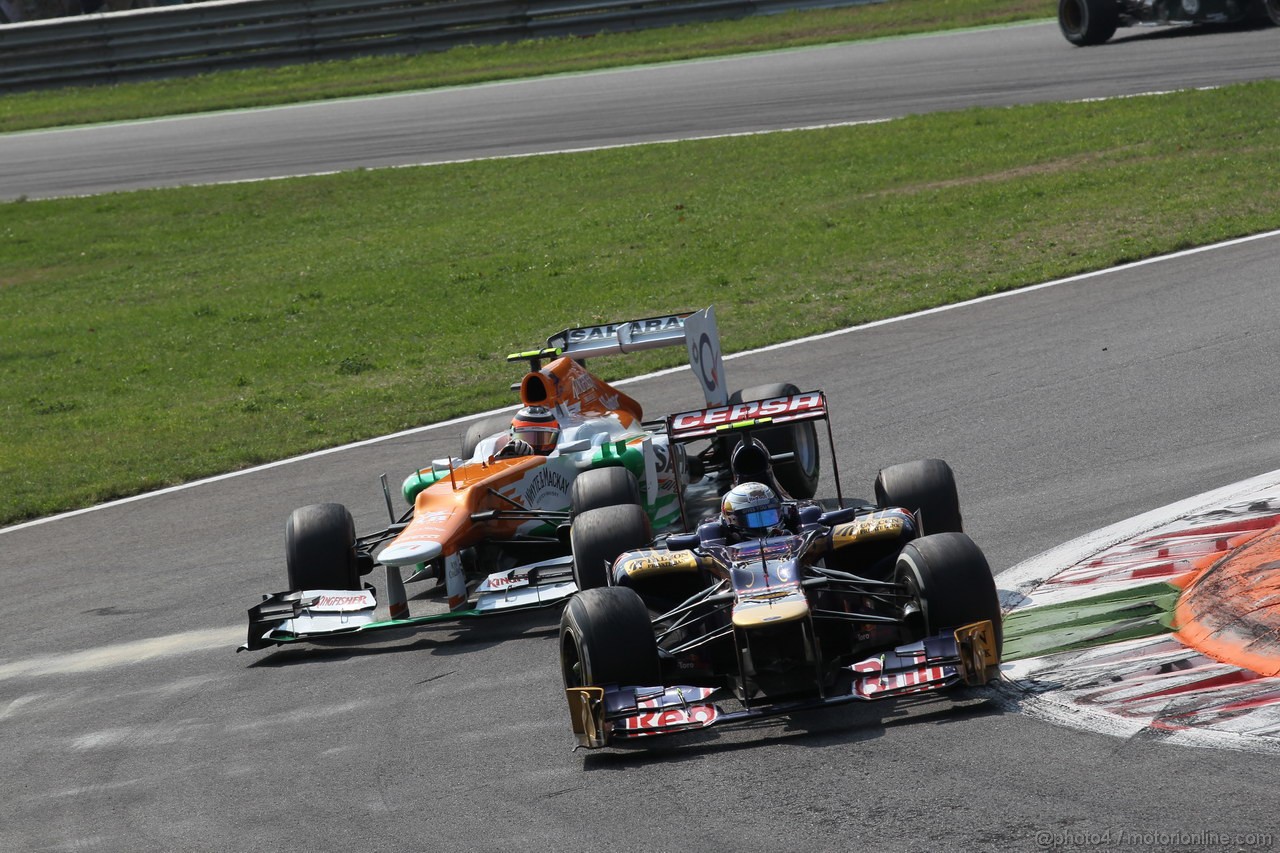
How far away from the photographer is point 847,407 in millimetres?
14500

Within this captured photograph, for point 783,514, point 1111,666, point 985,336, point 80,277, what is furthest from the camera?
point 80,277

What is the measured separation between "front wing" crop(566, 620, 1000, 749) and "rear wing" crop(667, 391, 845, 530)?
6.48 feet

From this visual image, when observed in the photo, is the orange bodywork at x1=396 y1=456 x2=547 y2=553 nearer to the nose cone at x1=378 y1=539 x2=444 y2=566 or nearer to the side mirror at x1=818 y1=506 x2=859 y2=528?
the nose cone at x1=378 y1=539 x2=444 y2=566

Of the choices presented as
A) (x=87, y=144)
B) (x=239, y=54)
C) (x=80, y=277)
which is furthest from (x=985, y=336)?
(x=239, y=54)

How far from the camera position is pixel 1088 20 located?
2931 cm

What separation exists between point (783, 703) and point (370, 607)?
353cm

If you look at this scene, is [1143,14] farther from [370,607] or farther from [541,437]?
[370,607]

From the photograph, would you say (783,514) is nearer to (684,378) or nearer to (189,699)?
(189,699)

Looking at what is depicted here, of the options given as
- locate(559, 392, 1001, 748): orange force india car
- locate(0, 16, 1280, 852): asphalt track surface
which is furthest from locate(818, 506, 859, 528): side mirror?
locate(0, 16, 1280, 852): asphalt track surface

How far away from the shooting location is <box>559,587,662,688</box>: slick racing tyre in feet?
26.2

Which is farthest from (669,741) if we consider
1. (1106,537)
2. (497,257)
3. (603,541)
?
(497,257)

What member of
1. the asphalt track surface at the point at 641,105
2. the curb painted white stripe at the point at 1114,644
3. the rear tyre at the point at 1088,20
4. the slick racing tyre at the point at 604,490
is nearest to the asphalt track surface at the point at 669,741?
the curb painted white stripe at the point at 1114,644

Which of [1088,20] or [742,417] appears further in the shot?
[1088,20]

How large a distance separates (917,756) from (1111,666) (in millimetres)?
1264
